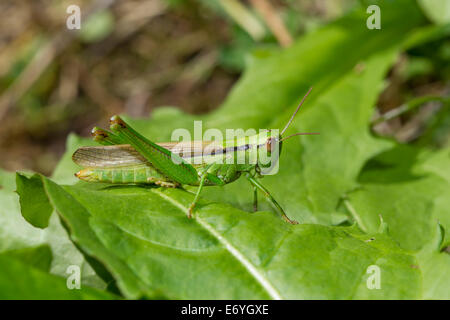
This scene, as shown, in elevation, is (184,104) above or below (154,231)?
above

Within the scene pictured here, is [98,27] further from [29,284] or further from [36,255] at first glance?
[29,284]

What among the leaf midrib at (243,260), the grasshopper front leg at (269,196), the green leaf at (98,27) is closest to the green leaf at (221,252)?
the leaf midrib at (243,260)

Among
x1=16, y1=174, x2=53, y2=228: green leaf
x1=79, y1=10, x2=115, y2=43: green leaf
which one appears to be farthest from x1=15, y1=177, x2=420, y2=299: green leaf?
x1=79, y1=10, x2=115, y2=43: green leaf

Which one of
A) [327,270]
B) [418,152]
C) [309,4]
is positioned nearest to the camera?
[327,270]

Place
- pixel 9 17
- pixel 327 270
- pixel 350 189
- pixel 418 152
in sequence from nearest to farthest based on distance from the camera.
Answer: pixel 327 270 → pixel 350 189 → pixel 418 152 → pixel 9 17

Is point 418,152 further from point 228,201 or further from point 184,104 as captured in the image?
point 184,104

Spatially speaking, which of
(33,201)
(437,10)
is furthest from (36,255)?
(437,10)

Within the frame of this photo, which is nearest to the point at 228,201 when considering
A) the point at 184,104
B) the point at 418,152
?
the point at 418,152
